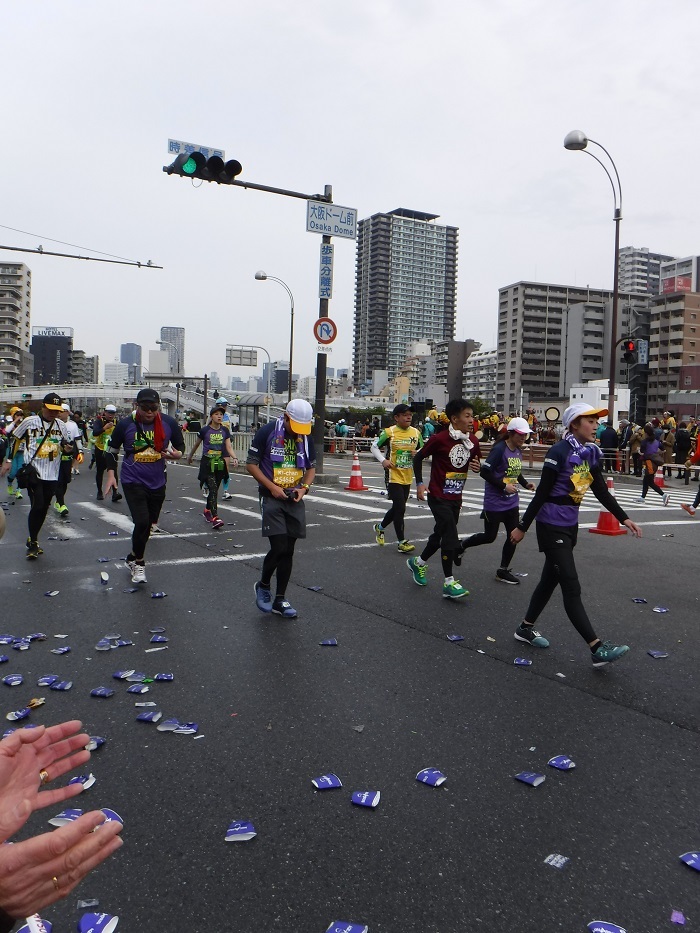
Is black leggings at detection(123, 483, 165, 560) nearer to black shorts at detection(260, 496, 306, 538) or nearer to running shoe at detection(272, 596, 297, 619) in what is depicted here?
black shorts at detection(260, 496, 306, 538)

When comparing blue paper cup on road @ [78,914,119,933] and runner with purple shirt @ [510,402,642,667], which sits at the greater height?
runner with purple shirt @ [510,402,642,667]

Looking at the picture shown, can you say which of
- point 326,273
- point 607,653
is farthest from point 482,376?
point 607,653

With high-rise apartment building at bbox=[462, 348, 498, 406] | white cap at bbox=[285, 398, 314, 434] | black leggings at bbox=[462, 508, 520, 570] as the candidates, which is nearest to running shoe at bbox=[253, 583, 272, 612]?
white cap at bbox=[285, 398, 314, 434]

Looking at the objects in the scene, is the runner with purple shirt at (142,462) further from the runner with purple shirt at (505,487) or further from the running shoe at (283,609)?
the runner with purple shirt at (505,487)

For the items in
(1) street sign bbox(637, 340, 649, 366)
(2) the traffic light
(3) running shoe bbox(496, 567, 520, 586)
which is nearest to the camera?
(3) running shoe bbox(496, 567, 520, 586)

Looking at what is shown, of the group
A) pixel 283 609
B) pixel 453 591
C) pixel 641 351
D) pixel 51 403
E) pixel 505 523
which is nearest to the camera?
pixel 283 609

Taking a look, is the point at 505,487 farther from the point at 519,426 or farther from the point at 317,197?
the point at 317,197

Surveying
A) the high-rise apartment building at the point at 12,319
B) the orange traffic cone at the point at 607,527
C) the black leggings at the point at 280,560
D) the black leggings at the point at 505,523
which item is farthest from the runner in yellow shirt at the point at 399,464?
the high-rise apartment building at the point at 12,319

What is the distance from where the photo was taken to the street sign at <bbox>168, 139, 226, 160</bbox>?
12.5m

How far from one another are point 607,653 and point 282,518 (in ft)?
9.66

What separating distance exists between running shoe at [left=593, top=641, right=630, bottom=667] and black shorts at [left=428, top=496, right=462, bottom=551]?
2.31 meters

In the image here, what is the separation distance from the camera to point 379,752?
148 inches

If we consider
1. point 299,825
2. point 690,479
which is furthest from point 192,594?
point 690,479

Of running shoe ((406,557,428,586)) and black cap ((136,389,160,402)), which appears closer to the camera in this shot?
black cap ((136,389,160,402))
